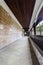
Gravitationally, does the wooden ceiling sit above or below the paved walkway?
above

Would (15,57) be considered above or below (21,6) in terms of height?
below

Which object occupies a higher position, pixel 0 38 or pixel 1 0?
pixel 1 0

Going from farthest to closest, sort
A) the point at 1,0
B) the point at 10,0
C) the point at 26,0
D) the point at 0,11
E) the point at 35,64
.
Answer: the point at 0,11, the point at 1,0, the point at 10,0, the point at 26,0, the point at 35,64

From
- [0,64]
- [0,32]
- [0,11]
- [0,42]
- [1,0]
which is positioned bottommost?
[0,64]

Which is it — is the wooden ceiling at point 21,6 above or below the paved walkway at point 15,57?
above

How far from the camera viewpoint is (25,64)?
8.74 feet

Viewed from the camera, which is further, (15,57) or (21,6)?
(21,6)

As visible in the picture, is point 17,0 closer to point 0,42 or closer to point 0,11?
point 0,11

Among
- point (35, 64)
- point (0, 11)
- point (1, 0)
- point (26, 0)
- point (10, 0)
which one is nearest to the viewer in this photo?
point (35, 64)

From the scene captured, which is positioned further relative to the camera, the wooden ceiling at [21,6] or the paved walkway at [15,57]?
the wooden ceiling at [21,6]

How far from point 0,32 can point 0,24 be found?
14.3 inches

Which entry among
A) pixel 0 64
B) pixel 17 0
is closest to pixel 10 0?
pixel 17 0

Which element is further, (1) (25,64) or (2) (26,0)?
(2) (26,0)

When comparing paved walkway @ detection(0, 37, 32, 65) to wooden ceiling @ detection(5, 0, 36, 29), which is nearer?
paved walkway @ detection(0, 37, 32, 65)
